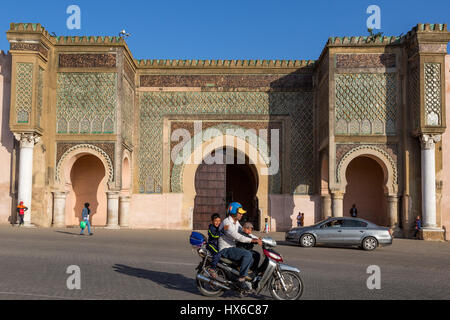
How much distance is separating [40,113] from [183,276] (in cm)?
1239

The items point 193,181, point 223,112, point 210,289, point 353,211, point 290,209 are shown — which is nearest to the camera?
point 210,289

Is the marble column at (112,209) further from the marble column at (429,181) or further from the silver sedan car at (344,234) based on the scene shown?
the marble column at (429,181)

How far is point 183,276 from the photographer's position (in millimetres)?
7922

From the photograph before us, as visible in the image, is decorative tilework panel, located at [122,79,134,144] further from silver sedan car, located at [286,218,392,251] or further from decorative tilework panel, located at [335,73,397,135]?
silver sedan car, located at [286,218,392,251]

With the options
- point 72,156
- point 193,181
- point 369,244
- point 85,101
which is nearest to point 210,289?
point 369,244

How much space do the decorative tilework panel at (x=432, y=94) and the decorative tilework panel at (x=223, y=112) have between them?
4.64 m

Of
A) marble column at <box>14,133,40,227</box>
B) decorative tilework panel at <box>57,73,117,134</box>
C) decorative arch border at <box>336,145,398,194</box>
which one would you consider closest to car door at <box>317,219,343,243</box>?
decorative arch border at <box>336,145,398,194</box>

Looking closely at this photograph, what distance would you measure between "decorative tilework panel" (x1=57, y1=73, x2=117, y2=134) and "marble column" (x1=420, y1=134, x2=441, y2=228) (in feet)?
36.6

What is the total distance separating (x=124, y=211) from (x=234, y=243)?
14137 millimetres

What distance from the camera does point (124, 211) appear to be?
65.9 ft

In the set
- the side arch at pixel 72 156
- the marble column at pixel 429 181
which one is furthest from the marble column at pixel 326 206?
the side arch at pixel 72 156

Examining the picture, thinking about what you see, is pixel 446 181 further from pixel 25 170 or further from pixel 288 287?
pixel 25 170
